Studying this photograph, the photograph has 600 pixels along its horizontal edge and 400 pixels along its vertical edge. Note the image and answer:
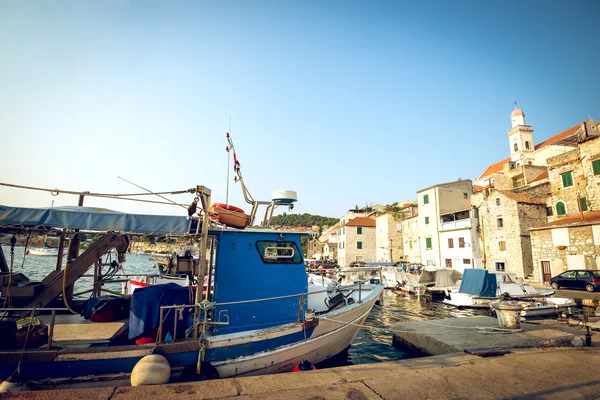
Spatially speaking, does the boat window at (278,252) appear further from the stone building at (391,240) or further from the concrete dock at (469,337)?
the stone building at (391,240)

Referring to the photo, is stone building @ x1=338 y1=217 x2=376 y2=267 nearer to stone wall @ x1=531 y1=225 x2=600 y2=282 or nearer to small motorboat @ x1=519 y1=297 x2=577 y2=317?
stone wall @ x1=531 y1=225 x2=600 y2=282

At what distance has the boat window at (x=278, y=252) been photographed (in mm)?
6773

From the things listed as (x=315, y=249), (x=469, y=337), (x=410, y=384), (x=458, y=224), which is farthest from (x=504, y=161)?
(x=410, y=384)

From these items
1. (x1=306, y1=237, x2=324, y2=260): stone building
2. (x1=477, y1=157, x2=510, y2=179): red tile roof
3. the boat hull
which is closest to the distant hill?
(x1=306, y1=237, x2=324, y2=260): stone building

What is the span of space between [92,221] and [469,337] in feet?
27.8

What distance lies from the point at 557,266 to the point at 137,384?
27.9m

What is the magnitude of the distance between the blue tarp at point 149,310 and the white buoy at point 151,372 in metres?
0.72

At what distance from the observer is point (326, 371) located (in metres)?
5.11

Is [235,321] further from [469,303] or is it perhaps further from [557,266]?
[557,266]

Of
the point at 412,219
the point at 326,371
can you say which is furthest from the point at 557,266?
the point at 326,371

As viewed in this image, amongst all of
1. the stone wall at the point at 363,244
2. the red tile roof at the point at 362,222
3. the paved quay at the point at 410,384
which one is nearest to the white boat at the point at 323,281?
the paved quay at the point at 410,384

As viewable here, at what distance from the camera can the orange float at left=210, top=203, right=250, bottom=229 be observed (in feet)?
19.8

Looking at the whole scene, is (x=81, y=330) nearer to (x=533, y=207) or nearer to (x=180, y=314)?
(x=180, y=314)

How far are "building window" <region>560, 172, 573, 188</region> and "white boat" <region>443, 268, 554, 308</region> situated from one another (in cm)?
1237
